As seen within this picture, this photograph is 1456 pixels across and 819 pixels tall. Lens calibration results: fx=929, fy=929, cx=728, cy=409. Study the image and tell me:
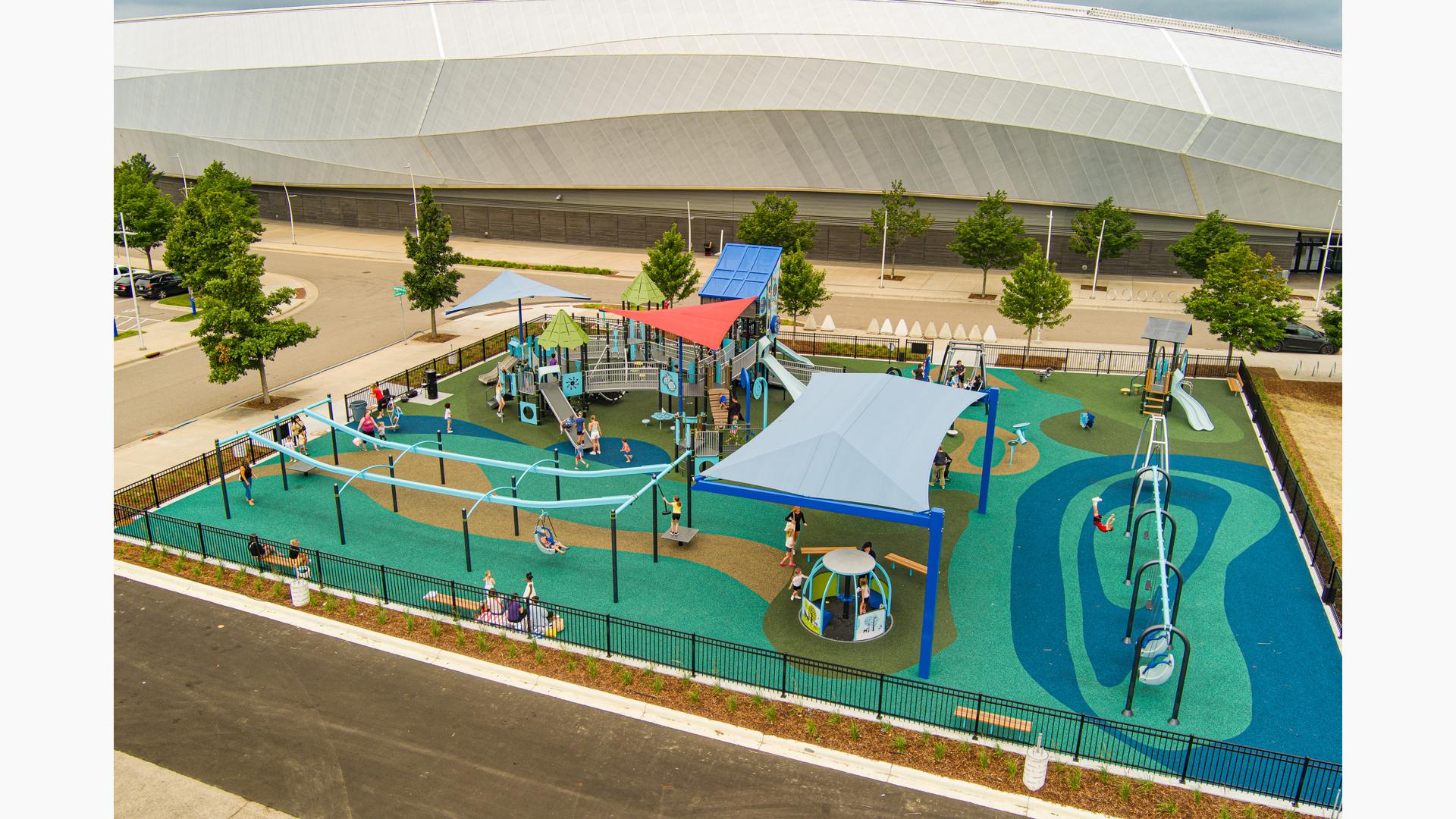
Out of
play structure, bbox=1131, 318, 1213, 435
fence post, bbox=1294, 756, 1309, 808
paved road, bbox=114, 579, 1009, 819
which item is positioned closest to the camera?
fence post, bbox=1294, 756, 1309, 808

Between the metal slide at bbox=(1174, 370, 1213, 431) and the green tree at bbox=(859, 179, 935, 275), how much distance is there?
23.7 m

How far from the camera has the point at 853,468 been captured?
18938mm

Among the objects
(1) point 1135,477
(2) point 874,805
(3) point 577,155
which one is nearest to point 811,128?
(3) point 577,155

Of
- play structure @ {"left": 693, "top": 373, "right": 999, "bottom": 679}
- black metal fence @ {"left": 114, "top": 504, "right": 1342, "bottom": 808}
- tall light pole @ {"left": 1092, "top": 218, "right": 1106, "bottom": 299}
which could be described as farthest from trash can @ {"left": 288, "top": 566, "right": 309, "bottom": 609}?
tall light pole @ {"left": 1092, "top": 218, "right": 1106, "bottom": 299}

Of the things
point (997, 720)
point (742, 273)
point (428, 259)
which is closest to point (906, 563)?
point (997, 720)

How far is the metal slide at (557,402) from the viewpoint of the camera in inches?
1196

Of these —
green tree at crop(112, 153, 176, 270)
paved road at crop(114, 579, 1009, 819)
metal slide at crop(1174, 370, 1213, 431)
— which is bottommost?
paved road at crop(114, 579, 1009, 819)

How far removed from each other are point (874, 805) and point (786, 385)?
1626 centimetres

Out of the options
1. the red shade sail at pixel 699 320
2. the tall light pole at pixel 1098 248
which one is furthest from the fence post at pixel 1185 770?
the tall light pole at pixel 1098 248

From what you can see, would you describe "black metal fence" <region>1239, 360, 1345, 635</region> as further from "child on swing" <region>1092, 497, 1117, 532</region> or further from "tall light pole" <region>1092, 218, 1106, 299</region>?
"tall light pole" <region>1092, 218, 1106, 299</region>

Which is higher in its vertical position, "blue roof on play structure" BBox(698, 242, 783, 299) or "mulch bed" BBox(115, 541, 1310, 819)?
"blue roof on play structure" BBox(698, 242, 783, 299)

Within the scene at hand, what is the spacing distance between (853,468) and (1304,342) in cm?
3381

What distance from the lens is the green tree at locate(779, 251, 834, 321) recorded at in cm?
4153

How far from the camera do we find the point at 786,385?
29.2 meters
